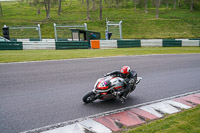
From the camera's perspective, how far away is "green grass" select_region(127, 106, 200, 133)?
17.2ft

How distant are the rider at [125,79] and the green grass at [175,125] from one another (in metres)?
1.64

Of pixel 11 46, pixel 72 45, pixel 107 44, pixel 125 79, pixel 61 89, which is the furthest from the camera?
pixel 107 44

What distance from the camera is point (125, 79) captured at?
25.2ft

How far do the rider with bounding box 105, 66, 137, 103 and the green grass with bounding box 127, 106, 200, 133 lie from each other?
1.64 metres

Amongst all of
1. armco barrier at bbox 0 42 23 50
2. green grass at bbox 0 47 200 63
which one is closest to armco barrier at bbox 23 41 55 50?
armco barrier at bbox 0 42 23 50

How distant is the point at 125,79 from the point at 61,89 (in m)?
2.54

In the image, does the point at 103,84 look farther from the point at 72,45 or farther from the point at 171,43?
the point at 171,43

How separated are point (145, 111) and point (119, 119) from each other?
3.66ft

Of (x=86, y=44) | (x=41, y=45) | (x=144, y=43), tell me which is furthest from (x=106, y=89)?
(x=144, y=43)

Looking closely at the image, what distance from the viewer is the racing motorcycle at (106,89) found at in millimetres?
7027

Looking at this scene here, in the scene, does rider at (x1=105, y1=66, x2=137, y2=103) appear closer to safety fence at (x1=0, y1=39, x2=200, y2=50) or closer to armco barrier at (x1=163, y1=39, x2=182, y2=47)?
safety fence at (x1=0, y1=39, x2=200, y2=50)

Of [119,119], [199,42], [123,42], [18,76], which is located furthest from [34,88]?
[199,42]

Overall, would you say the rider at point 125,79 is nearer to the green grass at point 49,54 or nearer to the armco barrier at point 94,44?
the green grass at point 49,54

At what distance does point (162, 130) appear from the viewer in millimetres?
5246
